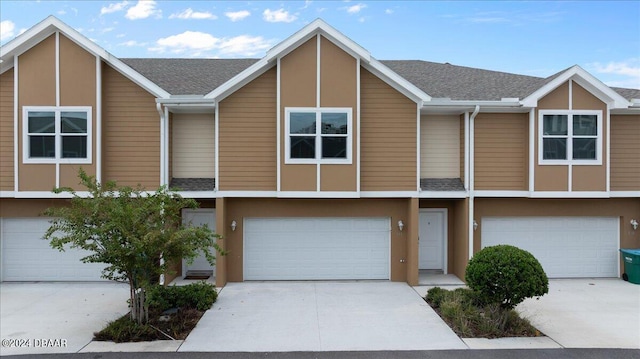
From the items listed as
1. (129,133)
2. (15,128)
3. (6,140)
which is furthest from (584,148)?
(6,140)

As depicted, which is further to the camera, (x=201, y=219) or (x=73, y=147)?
(x=201, y=219)

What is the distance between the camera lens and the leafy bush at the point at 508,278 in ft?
24.0

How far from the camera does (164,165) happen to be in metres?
11.1

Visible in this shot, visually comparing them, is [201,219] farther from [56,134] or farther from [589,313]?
[589,313]

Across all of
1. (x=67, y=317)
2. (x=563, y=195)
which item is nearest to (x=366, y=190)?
(x=563, y=195)

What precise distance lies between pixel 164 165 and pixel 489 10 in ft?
45.2

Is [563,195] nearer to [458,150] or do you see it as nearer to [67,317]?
[458,150]

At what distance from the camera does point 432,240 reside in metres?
12.5

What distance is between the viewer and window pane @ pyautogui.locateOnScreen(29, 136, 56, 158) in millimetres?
10828

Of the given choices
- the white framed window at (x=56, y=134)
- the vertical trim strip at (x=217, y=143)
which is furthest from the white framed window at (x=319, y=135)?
the white framed window at (x=56, y=134)

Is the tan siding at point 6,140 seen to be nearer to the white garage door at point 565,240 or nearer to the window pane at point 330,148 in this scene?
the window pane at point 330,148

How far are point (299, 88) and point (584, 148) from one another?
8.00 metres

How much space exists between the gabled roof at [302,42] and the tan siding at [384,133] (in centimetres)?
32

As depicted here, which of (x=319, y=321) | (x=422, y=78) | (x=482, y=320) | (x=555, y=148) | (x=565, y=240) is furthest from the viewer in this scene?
(x=422, y=78)
